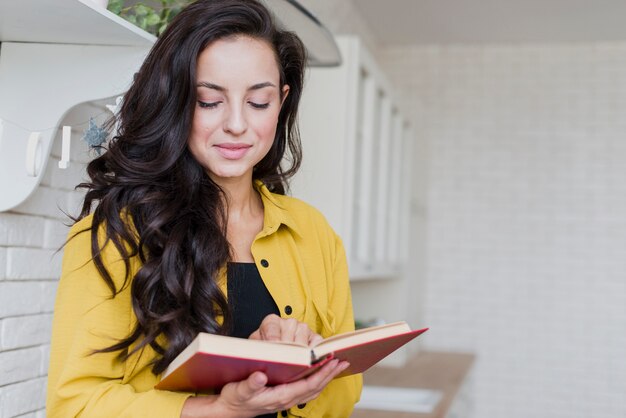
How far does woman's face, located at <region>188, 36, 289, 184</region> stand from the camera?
1303 millimetres

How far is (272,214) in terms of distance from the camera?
4.96 feet

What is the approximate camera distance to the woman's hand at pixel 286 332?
1233 millimetres

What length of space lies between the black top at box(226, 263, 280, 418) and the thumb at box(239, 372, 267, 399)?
25 cm

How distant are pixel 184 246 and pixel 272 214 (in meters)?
0.24

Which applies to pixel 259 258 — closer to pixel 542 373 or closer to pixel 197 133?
pixel 197 133

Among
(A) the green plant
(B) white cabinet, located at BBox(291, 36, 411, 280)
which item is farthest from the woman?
(B) white cabinet, located at BBox(291, 36, 411, 280)

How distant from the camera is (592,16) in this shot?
4.62m

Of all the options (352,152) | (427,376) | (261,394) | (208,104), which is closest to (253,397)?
(261,394)

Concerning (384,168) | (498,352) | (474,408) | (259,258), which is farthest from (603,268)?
(259,258)

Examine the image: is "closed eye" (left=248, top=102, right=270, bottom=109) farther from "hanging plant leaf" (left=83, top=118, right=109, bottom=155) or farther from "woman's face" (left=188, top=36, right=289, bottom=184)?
"hanging plant leaf" (left=83, top=118, right=109, bottom=155)

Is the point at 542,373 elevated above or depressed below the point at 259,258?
below

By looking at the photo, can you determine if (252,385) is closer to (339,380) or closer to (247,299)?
(247,299)

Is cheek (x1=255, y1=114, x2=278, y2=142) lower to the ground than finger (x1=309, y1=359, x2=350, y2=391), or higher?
higher

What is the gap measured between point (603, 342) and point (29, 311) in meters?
4.11
